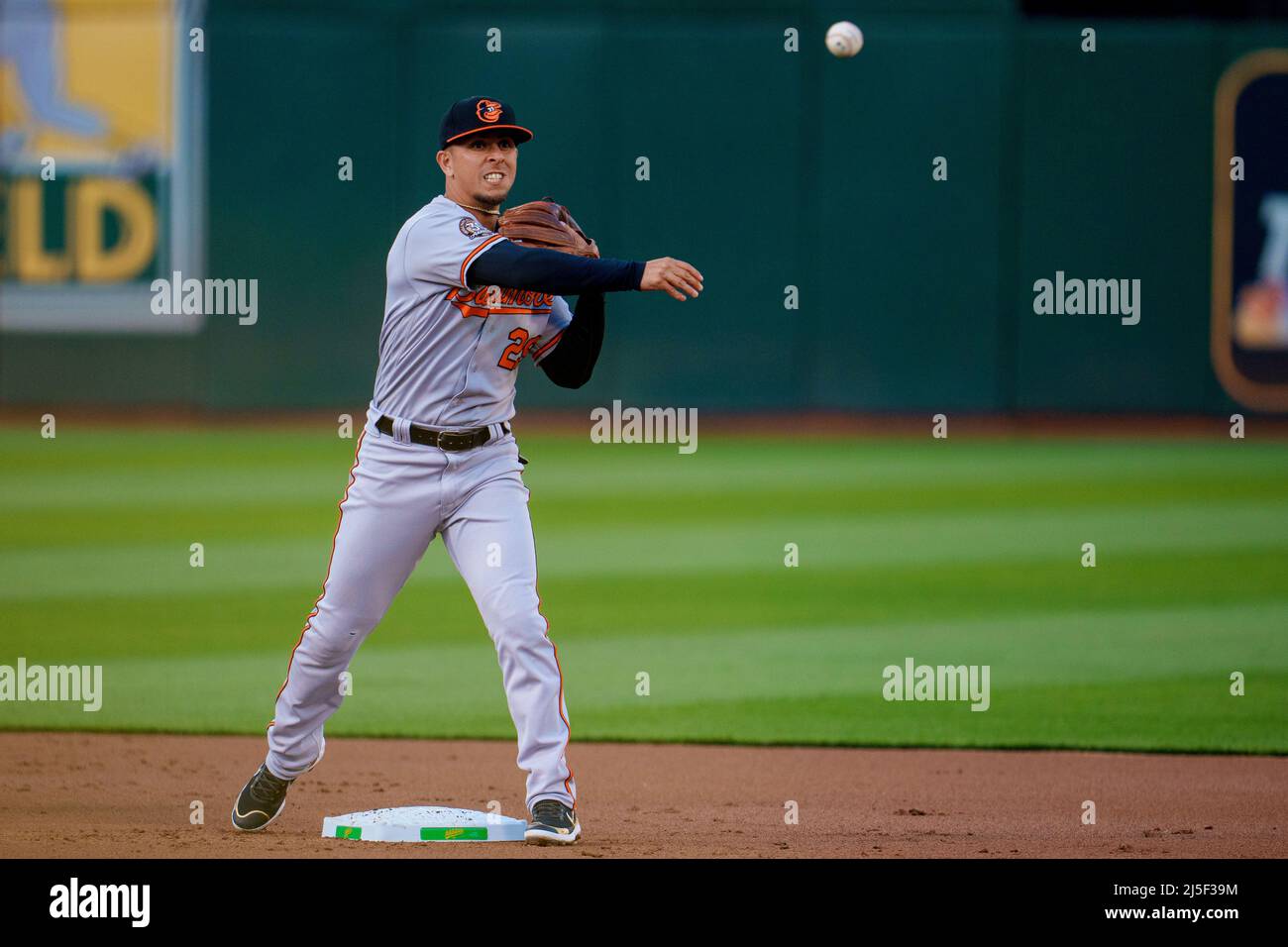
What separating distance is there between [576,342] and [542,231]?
1.18ft

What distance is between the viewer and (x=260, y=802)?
5.72m

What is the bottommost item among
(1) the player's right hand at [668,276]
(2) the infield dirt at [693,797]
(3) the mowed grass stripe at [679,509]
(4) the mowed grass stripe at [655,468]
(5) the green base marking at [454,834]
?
(2) the infield dirt at [693,797]

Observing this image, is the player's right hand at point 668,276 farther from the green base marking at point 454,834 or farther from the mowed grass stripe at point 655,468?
the mowed grass stripe at point 655,468

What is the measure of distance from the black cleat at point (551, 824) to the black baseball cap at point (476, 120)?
1970 mm

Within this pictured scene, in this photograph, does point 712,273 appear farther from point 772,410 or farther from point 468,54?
point 468,54

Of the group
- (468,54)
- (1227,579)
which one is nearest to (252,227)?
(468,54)

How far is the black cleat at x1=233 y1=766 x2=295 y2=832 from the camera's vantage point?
5711mm

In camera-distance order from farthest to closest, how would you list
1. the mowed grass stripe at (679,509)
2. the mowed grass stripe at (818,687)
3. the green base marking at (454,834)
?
the mowed grass stripe at (679,509) → the mowed grass stripe at (818,687) → the green base marking at (454,834)

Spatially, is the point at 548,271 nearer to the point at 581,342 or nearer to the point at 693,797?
the point at 581,342

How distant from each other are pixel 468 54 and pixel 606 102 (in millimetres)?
1658

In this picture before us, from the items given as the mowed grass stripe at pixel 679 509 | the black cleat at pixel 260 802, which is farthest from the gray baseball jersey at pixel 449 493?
the mowed grass stripe at pixel 679 509

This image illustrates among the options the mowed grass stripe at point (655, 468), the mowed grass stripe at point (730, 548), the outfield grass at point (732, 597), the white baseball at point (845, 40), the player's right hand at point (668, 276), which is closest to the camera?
the player's right hand at point (668, 276)

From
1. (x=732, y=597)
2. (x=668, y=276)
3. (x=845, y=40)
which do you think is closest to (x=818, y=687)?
(x=732, y=597)

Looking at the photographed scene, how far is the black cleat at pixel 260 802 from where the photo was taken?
18.7 feet
